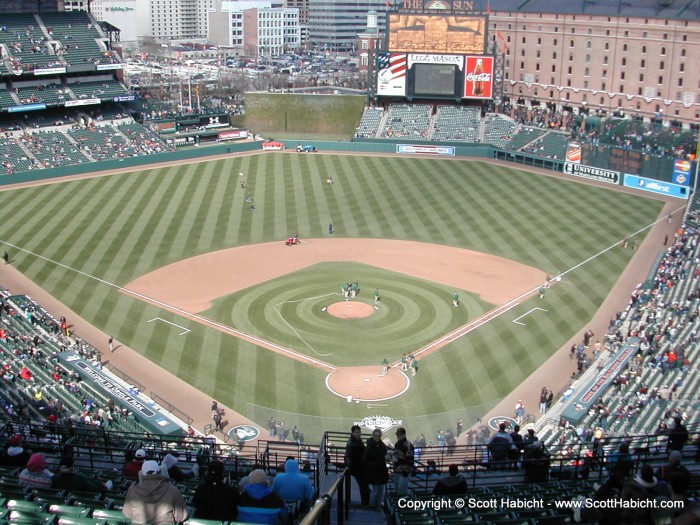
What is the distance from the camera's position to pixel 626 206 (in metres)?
60.5

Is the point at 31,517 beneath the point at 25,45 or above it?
beneath

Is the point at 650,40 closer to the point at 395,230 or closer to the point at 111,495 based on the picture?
the point at 395,230

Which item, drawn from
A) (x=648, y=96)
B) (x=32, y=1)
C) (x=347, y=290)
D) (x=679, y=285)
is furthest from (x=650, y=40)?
(x=32, y=1)

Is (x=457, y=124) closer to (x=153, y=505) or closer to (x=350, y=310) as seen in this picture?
(x=350, y=310)

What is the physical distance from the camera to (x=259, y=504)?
10094 mm

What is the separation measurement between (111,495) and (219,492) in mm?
2550

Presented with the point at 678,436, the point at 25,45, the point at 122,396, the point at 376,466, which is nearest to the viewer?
the point at 376,466

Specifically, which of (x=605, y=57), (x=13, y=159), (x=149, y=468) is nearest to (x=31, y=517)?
(x=149, y=468)

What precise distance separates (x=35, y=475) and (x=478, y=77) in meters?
72.7

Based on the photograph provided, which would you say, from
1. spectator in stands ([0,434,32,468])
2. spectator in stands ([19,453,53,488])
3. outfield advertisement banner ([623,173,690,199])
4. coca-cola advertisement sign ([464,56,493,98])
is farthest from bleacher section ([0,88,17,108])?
spectator in stands ([19,453,53,488])

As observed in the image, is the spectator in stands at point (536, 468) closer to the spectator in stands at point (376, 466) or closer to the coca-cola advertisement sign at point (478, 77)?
the spectator in stands at point (376, 466)

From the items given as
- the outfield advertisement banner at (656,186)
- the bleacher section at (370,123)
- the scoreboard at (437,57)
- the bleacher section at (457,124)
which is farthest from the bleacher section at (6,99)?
the outfield advertisement banner at (656,186)

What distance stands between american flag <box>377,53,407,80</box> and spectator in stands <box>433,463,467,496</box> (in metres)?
71.7

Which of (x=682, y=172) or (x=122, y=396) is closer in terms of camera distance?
(x=122, y=396)
